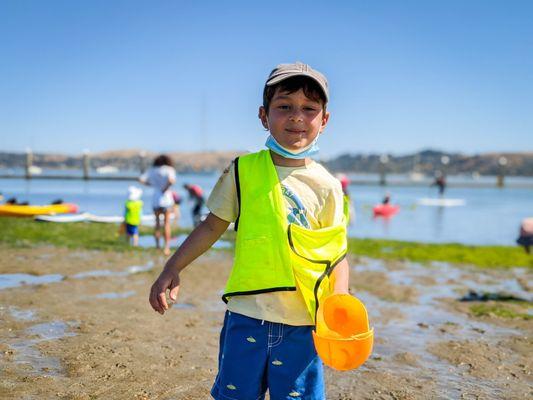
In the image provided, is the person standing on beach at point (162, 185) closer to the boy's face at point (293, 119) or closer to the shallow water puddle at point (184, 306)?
the shallow water puddle at point (184, 306)

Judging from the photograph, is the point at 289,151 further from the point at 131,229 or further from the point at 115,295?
the point at 131,229

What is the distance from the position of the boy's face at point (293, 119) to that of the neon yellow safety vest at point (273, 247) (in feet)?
0.54

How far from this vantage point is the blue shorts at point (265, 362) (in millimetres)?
2234

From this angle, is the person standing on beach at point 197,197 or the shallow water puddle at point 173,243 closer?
the shallow water puddle at point 173,243

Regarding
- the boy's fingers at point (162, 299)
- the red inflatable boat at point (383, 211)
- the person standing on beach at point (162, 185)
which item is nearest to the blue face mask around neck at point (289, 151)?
the boy's fingers at point (162, 299)

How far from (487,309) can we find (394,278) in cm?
224

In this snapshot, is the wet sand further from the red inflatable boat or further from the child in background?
the red inflatable boat

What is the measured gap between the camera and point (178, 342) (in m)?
4.55

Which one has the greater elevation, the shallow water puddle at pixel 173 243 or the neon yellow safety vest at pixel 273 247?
the neon yellow safety vest at pixel 273 247

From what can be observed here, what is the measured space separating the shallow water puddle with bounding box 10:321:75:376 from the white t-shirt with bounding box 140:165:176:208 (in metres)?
5.45

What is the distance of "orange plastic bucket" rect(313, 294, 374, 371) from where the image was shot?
1988 millimetres

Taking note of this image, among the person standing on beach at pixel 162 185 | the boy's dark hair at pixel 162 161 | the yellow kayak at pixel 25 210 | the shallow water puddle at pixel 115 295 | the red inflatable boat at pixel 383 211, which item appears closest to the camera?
the shallow water puddle at pixel 115 295

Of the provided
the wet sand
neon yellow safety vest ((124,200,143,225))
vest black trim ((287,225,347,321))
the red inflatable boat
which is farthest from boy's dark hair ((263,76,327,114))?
the red inflatable boat

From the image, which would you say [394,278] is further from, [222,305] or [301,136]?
[301,136]
